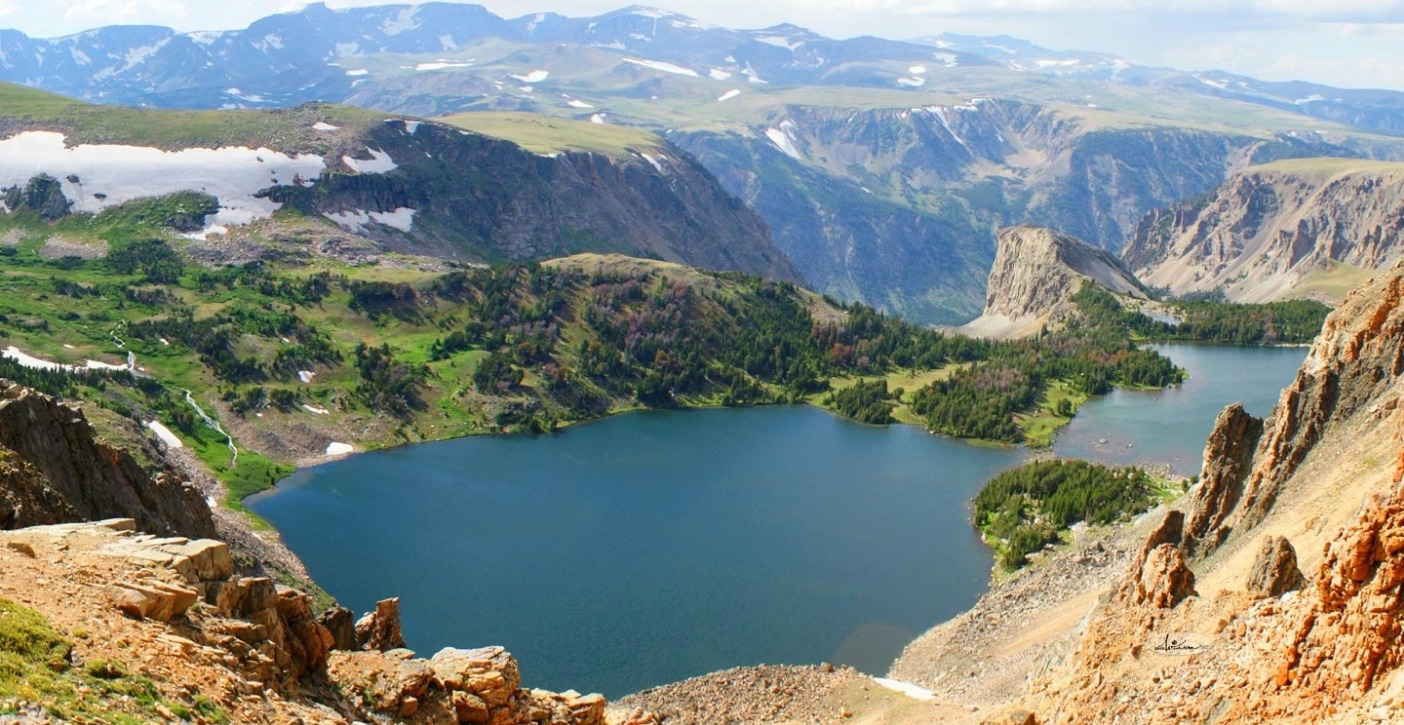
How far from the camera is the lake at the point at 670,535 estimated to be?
61938 mm

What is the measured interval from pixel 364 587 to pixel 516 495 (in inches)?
907

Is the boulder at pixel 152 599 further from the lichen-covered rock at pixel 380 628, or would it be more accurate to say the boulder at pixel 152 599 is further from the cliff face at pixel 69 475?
the lichen-covered rock at pixel 380 628

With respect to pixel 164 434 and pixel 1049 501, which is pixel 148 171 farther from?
pixel 1049 501

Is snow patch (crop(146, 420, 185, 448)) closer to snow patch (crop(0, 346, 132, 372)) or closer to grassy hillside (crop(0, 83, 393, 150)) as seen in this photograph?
snow patch (crop(0, 346, 132, 372))

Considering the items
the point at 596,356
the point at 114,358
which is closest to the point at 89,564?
the point at 114,358


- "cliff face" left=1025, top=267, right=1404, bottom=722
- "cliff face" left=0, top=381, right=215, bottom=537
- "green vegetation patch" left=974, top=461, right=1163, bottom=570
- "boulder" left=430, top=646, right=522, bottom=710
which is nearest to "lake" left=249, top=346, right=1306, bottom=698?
"green vegetation patch" left=974, top=461, right=1163, bottom=570

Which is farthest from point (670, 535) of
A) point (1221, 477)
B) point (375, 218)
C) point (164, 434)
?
point (375, 218)

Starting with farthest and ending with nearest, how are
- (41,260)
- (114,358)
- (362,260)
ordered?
1. (362,260)
2. (41,260)
3. (114,358)

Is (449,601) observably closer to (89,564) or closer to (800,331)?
(89,564)

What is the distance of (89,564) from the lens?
2077 centimetres

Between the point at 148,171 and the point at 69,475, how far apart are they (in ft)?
527

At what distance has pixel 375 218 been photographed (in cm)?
18412

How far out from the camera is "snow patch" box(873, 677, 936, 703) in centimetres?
4780

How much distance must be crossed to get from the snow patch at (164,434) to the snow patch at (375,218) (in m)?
86.1
